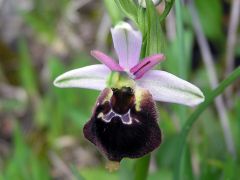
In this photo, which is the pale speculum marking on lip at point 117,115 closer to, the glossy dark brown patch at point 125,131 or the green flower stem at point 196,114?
the glossy dark brown patch at point 125,131

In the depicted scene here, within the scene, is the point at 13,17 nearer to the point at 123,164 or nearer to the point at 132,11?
the point at 123,164

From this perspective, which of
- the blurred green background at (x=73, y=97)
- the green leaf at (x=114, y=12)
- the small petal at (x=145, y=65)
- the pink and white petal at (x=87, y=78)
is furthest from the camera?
the blurred green background at (x=73, y=97)

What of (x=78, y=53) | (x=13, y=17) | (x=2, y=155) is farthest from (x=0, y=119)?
(x=13, y=17)

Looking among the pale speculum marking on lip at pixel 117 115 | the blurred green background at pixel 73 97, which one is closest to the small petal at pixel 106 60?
the pale speculum marking on lip at pixel 117 115

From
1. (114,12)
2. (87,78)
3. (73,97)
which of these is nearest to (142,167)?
(87,78)

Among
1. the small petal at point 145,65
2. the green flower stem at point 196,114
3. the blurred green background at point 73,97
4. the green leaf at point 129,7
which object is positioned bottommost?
the blurred green background at point 73,97

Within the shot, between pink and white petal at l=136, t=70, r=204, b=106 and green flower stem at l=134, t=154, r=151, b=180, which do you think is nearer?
pink and white petal at l=136, t=70, r=204, b=106

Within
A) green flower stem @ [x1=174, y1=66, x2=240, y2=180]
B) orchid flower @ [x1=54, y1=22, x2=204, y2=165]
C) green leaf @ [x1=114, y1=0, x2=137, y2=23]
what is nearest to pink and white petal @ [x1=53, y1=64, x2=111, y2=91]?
orchid flower @ [x1=54, y1=22, x2=204, y2=165]

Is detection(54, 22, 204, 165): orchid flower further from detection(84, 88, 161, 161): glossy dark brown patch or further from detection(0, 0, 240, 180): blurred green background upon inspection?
detection(0, 0, 240, 180): blurred green background
